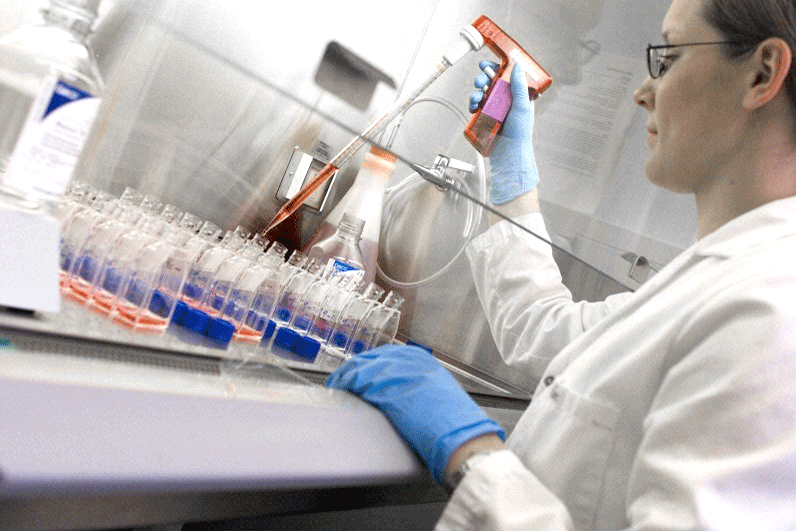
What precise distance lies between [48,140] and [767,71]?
3.50ft

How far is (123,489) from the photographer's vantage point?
2.41 ft

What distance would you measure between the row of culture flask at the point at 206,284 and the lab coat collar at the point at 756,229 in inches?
25.7

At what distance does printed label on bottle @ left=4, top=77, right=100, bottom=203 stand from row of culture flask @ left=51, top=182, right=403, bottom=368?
0.12 meters

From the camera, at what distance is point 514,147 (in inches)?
77.1

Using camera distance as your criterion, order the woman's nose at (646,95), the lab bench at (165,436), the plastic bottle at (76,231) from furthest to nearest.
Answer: the woman's nose at (646,95) < the plastic bottle at (76,231) < the lab bench at (165,436)

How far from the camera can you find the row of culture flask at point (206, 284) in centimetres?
106

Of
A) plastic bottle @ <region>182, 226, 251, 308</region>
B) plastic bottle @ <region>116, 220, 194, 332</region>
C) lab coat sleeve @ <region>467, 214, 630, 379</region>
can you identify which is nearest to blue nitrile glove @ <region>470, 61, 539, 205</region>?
lab coat sleeve @ <region>467, 214, 630, 379</region>

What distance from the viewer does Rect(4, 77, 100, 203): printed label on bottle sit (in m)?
0.81

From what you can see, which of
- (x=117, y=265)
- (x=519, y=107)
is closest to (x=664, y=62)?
(x=519, y=107)

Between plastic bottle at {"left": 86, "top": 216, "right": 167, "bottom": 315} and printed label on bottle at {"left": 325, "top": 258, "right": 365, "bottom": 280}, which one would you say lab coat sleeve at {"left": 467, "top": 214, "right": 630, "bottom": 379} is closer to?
printed label on bottle at {"left": 325, "top": 258, "right": 365, "bottom": 280}

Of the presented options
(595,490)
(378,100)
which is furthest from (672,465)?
(378,100)

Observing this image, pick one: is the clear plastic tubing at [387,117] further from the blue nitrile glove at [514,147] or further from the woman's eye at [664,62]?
the woman's eye at [664,62]

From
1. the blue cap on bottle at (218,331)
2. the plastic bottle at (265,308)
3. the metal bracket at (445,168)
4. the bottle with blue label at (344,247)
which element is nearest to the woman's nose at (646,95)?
the metal bracket at (445,168)

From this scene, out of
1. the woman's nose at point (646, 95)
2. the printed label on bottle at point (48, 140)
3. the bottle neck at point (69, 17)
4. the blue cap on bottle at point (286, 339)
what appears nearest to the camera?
the printed label on bottle at point (48, 140)
